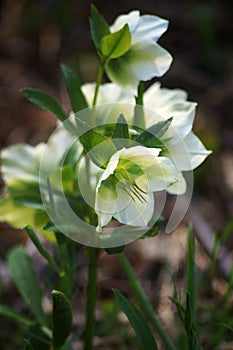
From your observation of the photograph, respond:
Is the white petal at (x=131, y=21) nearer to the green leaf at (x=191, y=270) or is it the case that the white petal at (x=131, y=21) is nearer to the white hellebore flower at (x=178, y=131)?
the white hellebore flower at (x=178, y=131)

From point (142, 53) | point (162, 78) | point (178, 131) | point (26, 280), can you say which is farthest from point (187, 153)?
point (162, 78)

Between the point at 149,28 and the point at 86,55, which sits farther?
the point at 86,55

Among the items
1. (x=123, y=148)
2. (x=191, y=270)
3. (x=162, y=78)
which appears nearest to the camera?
(x=123, y=148)

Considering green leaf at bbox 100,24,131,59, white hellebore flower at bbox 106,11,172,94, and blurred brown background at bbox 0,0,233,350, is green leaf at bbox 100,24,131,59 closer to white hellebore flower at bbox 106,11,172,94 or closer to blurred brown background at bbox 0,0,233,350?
white hellebore flower at bbox 106,11,172,94

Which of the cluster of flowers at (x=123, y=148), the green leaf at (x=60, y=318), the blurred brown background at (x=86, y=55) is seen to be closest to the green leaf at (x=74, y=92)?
the cluster of flowers at (x=123, y=148)

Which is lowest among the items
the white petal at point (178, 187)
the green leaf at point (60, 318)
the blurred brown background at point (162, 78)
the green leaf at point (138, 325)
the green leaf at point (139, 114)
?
the blurred brown background at point (162, 78)

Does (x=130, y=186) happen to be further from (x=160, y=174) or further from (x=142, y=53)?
(x=142, y=53)
